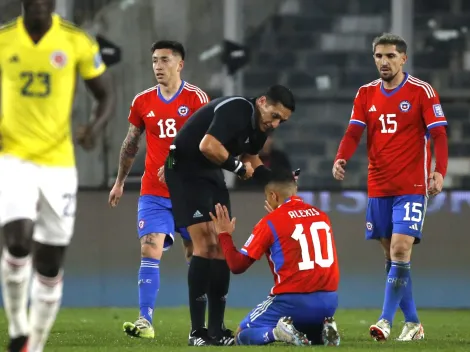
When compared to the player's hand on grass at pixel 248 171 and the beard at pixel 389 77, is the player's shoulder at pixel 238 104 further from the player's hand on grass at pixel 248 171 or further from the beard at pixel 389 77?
the beard at pixel 389 77

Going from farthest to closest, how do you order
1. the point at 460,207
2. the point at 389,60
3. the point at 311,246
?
1. the point at 460,207
2. the point at 389,60
3. the point at 311,246

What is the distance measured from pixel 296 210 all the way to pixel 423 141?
1.96 metres

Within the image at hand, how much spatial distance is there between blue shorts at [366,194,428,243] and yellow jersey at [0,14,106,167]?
146 inches

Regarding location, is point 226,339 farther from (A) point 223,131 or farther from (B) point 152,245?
(B) point 152,245

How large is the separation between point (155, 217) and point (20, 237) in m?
3.86

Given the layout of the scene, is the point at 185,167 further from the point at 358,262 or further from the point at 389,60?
the point at 358,262

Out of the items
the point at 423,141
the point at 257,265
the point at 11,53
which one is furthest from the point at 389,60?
the point at 257,265

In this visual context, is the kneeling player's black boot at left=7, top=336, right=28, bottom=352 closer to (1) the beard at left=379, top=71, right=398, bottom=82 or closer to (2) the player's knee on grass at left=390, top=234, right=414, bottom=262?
(2) the player's knee on grass at left=390, top=234, right=414, bottom=262

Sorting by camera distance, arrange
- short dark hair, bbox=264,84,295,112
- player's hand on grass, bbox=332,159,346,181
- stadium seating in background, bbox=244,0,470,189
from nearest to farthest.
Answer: short dark hair, bbox=264,84,295,112 < player's hand on grass, bbox=332,159,346,181 < stadium seating in background, bbox=244,0,470,189

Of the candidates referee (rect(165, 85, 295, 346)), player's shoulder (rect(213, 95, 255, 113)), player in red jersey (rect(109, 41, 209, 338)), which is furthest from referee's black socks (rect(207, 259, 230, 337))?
player in red jersey (rect(109, 41, 209, 338))

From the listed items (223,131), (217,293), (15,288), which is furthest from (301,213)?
(15,288)

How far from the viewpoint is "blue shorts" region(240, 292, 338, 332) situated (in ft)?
28.6

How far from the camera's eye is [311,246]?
871 cm

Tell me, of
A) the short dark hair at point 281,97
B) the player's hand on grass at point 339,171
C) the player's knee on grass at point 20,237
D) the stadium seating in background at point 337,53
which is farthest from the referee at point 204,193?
the stadium seating in background at point 337,53
